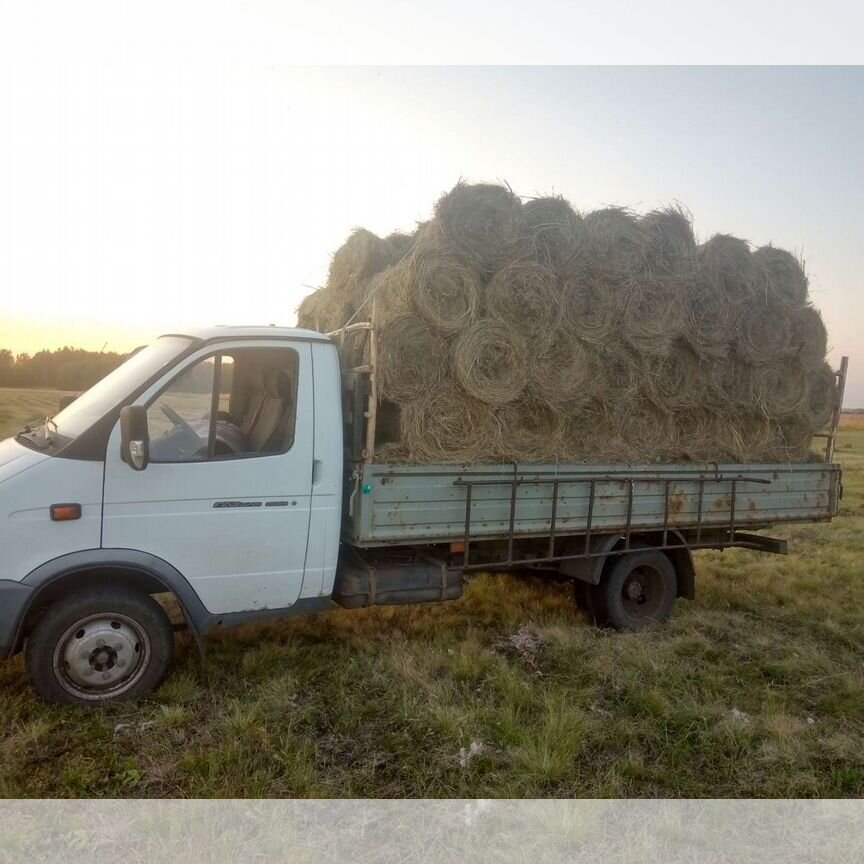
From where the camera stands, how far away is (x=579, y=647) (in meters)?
5.26

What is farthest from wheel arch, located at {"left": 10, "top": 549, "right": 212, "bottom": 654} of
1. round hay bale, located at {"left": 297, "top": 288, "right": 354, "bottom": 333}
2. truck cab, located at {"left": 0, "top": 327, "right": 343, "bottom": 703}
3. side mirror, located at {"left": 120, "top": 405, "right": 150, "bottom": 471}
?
round hay bale, located at {"left": 297, "top": 288, "right": 354, "bottom": 333}

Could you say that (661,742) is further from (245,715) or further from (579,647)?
(245,715)

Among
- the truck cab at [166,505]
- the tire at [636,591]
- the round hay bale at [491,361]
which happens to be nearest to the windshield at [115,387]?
the truck cab at [166,505]

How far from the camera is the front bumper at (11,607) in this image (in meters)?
3.81

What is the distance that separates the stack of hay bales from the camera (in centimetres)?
488

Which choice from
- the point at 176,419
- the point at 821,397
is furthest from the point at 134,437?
the point at 821,397

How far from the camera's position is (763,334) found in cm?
615

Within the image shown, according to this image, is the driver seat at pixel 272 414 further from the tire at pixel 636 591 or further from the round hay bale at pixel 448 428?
the tire at pixel 636 591

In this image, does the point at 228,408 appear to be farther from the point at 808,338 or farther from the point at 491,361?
the point at 808,338

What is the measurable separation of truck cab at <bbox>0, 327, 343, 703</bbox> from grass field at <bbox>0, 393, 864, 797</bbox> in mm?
424

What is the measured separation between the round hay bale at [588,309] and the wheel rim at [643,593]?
1925 millimetres

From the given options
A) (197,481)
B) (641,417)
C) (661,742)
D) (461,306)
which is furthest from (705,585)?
(197,481)

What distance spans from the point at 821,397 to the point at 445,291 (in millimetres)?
3777

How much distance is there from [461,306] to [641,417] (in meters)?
1.74
